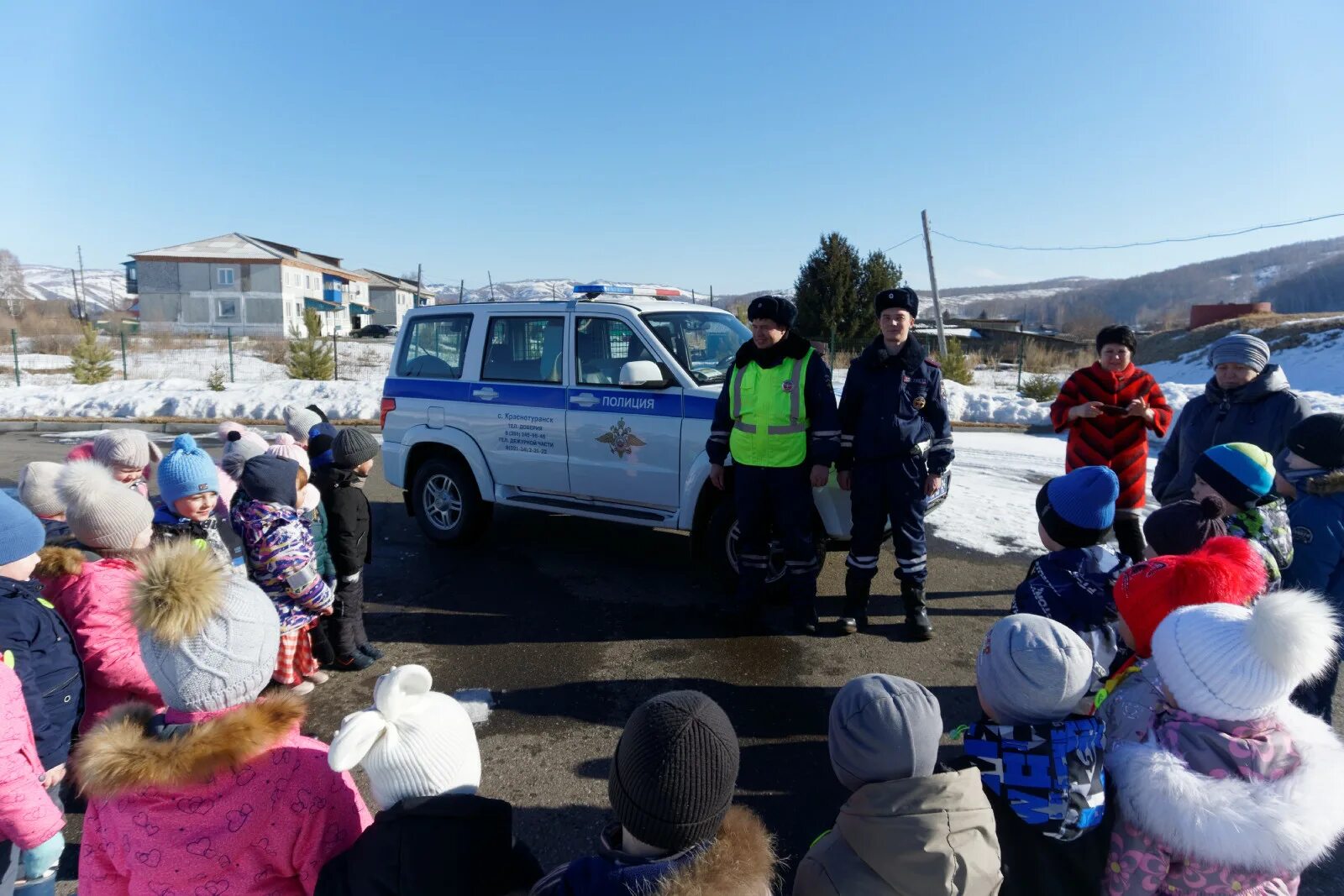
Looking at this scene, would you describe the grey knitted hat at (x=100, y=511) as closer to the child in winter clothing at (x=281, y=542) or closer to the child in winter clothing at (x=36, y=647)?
the child in winter clothing at (x=36, y=647)

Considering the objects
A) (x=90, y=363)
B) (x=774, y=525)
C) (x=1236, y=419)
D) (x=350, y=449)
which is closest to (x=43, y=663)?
(x=350, y=449)

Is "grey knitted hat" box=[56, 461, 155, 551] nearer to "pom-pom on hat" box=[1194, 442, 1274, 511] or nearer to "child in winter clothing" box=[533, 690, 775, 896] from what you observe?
"child in winter clothing" box=[533, 690, 775, 896]

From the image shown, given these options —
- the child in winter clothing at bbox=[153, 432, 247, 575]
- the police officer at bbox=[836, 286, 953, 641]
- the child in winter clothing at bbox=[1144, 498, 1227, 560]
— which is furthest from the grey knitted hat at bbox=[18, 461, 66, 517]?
the child in winter clothing at bbox=[1144, 498, 1227, 560]

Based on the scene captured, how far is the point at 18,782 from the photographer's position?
193cm

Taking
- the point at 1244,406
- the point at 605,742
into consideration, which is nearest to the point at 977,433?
the point at 1244,406

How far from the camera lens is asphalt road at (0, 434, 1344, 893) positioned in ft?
10.6

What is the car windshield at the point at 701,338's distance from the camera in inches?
222

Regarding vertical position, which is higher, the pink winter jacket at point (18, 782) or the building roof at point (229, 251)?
the building roof at point (229, 251)

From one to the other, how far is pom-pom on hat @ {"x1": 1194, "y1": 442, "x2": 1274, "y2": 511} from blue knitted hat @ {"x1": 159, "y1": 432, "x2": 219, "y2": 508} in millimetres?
4288

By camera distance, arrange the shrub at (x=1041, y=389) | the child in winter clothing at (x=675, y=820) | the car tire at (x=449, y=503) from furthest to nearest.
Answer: the shrub at (x=1041, y=389) → the car tire at (x=449, y=503) → the child in winter clothing at (x=675, y=820)

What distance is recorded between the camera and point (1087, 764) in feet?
5.84

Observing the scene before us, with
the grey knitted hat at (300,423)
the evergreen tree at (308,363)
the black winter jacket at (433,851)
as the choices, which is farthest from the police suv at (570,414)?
the evergreen tree at (308,363)

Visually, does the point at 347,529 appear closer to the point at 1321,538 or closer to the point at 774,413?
the point at 774,413

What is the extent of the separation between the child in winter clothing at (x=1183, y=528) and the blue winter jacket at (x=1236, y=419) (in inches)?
45.5
